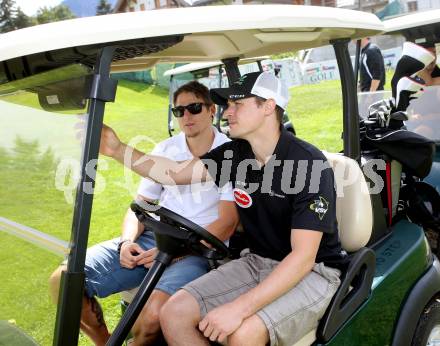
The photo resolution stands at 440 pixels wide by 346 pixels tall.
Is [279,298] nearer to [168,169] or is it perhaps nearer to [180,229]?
[180,229]

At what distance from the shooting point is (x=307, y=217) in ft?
5.84

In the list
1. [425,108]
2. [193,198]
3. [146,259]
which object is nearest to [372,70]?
[425,108]

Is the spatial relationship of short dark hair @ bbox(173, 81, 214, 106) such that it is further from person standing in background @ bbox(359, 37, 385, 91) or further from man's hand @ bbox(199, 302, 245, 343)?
person standing in background @ bbox(359, 37, 385, 91)

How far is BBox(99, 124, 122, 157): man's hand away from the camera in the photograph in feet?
5.73

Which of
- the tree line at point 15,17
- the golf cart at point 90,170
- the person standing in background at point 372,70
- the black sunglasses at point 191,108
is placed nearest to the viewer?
the golf cart at point 90,170

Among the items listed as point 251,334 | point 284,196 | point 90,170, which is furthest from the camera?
point 284,196

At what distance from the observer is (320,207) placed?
179 centimetres

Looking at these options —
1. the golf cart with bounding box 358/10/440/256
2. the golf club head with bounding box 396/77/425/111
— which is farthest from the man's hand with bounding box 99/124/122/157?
the golf club head with bounding box 396/77/425/111

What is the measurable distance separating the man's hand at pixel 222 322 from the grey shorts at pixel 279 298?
0.28 ft

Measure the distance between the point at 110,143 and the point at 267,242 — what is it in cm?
72

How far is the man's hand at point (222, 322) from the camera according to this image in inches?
65.0

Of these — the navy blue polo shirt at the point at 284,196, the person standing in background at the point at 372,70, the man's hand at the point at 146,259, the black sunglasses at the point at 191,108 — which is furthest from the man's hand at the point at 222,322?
the person standing in background at the point at 372,70

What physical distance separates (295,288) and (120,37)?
1069 millimetres

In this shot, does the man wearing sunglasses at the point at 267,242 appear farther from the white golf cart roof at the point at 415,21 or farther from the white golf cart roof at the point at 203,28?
the white golf cart roof at the point at 415,21
